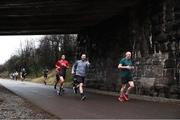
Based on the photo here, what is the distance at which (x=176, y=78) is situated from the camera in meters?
19.6

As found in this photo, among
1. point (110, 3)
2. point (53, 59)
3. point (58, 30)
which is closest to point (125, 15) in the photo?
point (110, 3)

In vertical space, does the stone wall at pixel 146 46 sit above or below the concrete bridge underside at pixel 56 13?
below

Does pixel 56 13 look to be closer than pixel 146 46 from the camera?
No

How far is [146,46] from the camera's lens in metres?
22.8

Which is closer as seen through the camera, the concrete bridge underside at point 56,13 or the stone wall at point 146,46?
the stone wall at point 146,46

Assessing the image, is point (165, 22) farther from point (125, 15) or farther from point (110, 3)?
point (125, 15)

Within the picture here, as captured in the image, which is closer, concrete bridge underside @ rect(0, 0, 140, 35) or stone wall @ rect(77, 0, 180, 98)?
stone wall @ rect(77, 0, 180, 98)

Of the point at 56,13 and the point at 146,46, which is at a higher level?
the point at 56,13

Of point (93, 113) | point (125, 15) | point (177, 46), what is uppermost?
point (125, 15)

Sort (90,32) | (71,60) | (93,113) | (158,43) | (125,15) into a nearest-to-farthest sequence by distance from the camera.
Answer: (93,113) → (158,43) → (125,15) → (90,32) → (71,60)

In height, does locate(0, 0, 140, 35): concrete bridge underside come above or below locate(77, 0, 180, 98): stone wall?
above

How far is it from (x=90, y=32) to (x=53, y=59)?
2956 cm

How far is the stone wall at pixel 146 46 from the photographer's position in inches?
784

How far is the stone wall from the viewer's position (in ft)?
65.3
